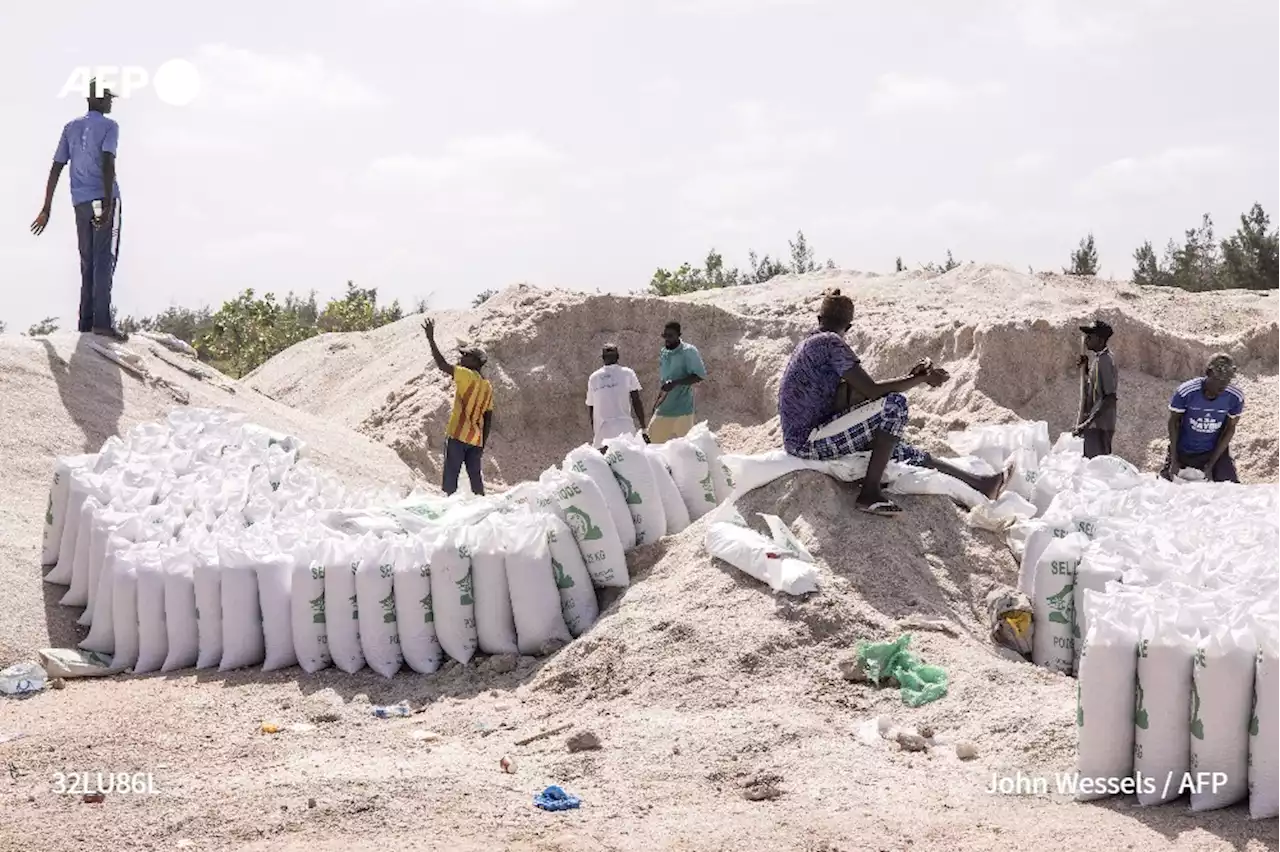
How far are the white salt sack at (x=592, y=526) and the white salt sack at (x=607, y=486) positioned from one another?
0.06m

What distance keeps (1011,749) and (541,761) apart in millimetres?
1481

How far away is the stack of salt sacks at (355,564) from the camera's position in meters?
5.57

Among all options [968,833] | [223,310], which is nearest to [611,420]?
[968,833]

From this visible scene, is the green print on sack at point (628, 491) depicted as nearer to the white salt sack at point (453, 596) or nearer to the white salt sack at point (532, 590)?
the white salt sack at point (532, 590)

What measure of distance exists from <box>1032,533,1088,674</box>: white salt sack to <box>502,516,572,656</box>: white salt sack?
1908 millimetres

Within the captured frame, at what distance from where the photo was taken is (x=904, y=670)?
187 inches

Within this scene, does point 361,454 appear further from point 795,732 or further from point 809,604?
point 795,732

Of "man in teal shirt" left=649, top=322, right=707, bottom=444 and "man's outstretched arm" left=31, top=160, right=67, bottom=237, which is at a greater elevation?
"man's outstretched arm" left=31, top=160, right=67, bottom=237

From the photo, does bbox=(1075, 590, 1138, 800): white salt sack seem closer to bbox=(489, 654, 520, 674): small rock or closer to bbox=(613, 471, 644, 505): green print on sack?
bbox=(489, 654, 520, 674): small rock

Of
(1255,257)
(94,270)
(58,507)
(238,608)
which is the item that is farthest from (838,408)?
(1255,257)

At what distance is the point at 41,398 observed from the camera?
8984mm

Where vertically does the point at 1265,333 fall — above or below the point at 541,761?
above

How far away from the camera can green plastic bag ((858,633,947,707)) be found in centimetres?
460

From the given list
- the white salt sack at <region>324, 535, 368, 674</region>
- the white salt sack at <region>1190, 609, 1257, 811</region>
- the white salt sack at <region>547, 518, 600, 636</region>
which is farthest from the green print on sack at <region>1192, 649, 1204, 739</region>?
the white salt sack at <region>324, 535, 368, 674</region>
